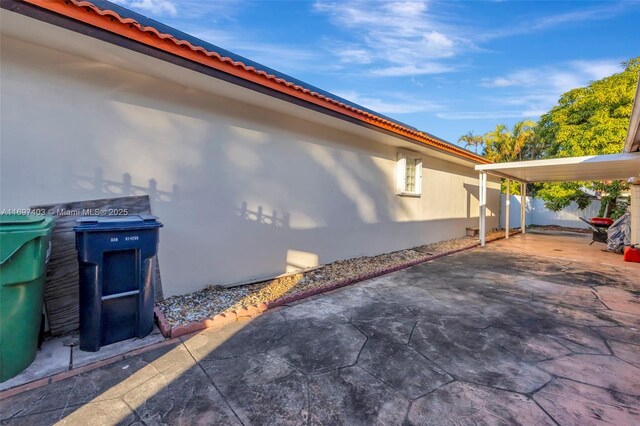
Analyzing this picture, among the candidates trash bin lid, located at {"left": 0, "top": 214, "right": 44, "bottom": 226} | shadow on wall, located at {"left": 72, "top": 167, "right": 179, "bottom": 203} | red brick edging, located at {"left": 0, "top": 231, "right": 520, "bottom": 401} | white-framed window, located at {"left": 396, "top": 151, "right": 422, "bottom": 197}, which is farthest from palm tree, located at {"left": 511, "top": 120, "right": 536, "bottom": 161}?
trash bin lid, located at {"left": 0, "top": 214, "right": 44, "bottom": 226}

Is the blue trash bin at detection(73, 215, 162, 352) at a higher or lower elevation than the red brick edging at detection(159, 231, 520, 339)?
higher

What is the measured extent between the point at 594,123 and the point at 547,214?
29.4 feet

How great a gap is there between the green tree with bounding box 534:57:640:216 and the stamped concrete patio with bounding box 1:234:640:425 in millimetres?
12012

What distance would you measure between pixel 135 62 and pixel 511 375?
543 cm

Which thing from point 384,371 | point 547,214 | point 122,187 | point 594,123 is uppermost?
point 594,123

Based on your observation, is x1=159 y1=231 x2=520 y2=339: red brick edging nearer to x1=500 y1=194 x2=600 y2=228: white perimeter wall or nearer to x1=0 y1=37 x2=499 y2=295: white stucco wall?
x1=0 y1=37 x2=499 y2=295: white stucco wall

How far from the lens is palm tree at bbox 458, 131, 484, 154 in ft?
84.3

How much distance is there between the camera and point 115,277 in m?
2.86

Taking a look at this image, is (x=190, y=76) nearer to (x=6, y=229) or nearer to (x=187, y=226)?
(x=187, y=226)

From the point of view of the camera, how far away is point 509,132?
22562mm

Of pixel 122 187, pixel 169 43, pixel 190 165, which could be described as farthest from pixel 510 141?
pixel 122 187

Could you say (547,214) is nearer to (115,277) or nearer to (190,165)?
(190,165)

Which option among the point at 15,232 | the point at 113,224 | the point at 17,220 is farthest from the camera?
the point at 113,224

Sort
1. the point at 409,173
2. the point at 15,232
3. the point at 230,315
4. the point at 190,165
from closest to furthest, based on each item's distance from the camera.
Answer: the point at 15,232, the point at 230,315, the point at 190,165, the point at 409,173
